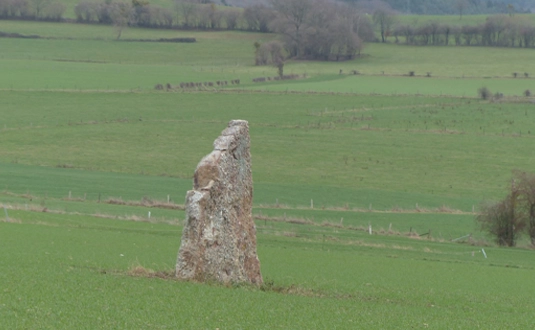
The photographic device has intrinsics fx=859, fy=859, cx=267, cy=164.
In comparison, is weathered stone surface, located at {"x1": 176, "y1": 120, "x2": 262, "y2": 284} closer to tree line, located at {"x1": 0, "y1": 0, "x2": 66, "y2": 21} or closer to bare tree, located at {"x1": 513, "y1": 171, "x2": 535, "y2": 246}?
bare tree, located at {"x1": 513, "y1": 171, "x2": 535, "y2": 246}

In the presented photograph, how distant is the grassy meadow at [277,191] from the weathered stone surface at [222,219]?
0.59 m

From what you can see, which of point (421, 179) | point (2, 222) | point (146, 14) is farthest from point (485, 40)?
point (2, 222)

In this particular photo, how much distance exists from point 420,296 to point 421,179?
41.1 metres

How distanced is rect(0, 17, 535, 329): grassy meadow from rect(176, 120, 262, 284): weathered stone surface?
1.93ft

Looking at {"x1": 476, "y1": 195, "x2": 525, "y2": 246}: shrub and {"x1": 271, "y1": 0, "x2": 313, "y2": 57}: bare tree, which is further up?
{"x1": 271, "y1": 0, "x2": 313, "y2": 57}: bare tree

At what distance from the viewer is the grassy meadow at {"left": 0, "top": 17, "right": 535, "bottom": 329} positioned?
64.0 feet

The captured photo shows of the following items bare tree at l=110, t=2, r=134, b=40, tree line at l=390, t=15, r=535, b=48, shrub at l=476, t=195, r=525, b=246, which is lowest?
shrub at l=476, t=195, r=525, b=246

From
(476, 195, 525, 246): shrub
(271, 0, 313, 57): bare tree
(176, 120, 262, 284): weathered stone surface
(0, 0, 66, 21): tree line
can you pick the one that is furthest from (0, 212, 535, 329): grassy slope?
(0, 0, 66, 21): tree line

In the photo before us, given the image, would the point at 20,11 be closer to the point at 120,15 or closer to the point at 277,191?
the point at 120,15

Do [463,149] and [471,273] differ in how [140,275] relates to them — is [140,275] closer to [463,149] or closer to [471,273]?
[471,273]

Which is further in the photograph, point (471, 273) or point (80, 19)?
point (80, 19)

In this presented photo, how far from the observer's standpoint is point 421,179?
64938 millimetres

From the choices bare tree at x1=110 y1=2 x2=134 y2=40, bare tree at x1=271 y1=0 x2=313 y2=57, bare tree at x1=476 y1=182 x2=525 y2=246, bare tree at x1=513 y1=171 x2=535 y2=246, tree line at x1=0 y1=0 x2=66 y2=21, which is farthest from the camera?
tree line at x1=0 y1=0 x2=66 y2=21

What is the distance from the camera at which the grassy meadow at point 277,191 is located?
1952 cm
